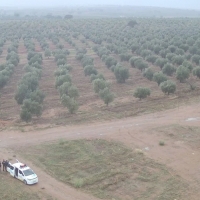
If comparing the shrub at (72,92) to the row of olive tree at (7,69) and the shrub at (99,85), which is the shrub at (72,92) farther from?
the row of olive tree at (7,69)

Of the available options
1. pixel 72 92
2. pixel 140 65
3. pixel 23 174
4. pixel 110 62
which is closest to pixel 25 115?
pixel 72 92

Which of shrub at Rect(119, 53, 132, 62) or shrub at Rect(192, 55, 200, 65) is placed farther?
shrub at Rect(119, 53, 132, 62)

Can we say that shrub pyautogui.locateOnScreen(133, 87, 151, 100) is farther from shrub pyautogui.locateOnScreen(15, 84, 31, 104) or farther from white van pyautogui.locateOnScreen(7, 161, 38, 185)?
white van pyautogui.locateOnScreen(7, 161, 38, 185)

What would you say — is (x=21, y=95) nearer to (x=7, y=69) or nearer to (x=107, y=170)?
(x=7, y=69)

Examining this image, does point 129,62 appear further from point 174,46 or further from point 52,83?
point 52,83

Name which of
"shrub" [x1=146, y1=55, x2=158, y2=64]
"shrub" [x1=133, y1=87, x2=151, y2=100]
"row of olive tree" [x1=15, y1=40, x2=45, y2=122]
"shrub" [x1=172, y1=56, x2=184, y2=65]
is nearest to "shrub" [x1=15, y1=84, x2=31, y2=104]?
"row of olive tree" [x1=15, y1=40, x2=45, y2=122]

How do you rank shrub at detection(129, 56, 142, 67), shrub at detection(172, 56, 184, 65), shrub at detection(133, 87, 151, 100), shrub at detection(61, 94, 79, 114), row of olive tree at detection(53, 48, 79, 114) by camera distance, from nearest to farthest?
shrub at detection(61, 94, 79, 114) < row of olive tree at detection(53, 48, 79, 114) < shrub at detection(133, 87, 151, 100) < shrub at detection(172, 56, 184, 65) < shrub at detection(129, 56, 142, 67)
